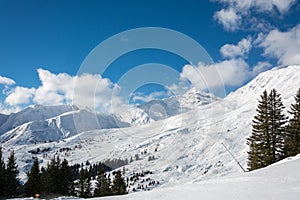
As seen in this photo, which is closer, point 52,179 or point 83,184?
point 52,179

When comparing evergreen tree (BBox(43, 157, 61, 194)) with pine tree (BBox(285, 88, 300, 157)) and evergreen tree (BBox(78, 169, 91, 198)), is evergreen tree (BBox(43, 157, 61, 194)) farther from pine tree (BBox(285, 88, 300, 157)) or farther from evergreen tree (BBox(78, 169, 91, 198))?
pine tree (BBox(285, 88, 300, 157))

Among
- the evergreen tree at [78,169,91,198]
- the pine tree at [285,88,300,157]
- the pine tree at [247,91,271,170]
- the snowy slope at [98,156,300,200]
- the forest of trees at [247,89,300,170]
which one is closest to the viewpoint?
the snowy slope at [98,156,300,200]

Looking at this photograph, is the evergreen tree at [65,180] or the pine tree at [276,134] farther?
the evergreen tree at [65,180]

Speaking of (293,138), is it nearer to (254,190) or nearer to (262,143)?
(262,143)

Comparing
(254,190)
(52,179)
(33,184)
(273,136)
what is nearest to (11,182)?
(33,184)

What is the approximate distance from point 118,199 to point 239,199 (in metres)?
9.49

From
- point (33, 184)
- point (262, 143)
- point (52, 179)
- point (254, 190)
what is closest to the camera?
point (254, 190)

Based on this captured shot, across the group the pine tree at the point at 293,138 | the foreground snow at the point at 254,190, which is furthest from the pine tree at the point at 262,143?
the foreground snow at the point at 254,190

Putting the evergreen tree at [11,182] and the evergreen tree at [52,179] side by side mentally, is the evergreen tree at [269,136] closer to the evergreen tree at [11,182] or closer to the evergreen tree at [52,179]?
the evergreen tree at [52,179]

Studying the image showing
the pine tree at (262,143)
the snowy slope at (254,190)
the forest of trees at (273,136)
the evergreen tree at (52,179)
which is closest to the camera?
the snowy slope at (254,190)

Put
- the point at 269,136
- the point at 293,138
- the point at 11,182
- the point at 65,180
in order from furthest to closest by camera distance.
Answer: the point at 65,180 < the point at 11,182 < the point at 269,136 < the point at 293,138

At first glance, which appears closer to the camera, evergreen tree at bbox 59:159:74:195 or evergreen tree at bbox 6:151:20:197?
evergreen tree at bbox 6:151:20:197

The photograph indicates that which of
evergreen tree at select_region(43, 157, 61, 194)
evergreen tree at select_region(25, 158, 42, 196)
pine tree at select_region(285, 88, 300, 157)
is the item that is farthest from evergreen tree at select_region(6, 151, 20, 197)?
pine tree at select_region(285, 88, 300, 157)

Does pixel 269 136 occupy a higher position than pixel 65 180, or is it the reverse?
pixel 269 136
